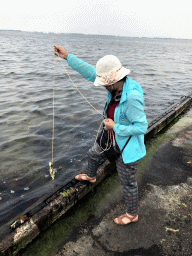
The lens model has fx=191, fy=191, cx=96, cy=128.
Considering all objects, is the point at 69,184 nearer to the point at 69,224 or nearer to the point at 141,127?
the point at 69,224

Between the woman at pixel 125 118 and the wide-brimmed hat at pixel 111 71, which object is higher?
the wide-brimmed hat at pixel 111 71

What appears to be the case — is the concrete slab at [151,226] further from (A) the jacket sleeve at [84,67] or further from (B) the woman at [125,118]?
(A) the jacket sleeve at [84,67]

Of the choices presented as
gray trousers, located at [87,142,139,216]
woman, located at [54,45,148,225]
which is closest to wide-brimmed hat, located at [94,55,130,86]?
woman, located at [54,45,148,225]

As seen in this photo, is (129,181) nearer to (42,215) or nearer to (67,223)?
(67,223)

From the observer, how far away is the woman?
6.95 feet

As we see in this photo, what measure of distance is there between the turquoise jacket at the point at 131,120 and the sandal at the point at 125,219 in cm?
100

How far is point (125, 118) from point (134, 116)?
17 cm

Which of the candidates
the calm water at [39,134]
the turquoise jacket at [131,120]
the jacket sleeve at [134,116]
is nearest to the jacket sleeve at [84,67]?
the turquoise jacket at [131,120]

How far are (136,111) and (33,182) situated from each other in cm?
363

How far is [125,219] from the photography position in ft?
9.15

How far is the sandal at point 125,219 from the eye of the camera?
9.11 feet

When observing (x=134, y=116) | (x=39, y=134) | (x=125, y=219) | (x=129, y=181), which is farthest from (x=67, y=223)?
(x=39, y=134)

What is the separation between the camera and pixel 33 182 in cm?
472

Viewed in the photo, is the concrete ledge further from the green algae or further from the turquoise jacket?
the turquoise jacket
